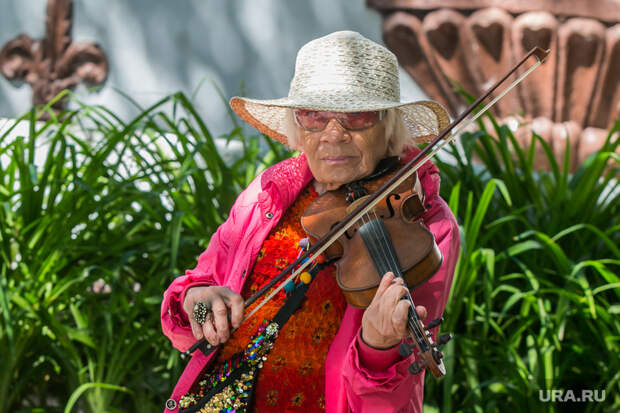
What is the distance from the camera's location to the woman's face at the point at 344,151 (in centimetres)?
170

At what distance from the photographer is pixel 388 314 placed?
1.41 metres

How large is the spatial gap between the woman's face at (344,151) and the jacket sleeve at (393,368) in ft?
0.59

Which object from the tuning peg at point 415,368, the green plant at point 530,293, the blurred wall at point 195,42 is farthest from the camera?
the blurred wall at point 195,42

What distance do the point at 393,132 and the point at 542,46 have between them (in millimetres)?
2029

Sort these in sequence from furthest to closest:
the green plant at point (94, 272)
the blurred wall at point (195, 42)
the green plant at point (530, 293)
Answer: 1. the blurred wall at point (195, 42)
2. the green plant at point (94, 272)
3. the green plant at point (530, 293)

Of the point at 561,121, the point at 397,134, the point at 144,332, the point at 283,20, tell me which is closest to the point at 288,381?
the point at 397,134

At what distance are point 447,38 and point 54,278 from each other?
1.99 m

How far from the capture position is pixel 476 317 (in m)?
2.73

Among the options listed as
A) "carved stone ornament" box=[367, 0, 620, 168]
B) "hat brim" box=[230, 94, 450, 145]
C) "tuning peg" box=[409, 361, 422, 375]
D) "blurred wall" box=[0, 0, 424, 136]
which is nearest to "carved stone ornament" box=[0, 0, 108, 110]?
"blurred wall" box=[0, 0, 424, 136]

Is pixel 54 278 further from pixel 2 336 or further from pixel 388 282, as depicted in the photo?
pixel 388 282

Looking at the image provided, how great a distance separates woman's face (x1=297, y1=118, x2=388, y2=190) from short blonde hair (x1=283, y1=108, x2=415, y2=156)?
22mm

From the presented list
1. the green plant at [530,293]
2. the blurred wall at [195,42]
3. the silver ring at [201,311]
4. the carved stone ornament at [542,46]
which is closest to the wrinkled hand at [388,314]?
the silver ring at [201,311]

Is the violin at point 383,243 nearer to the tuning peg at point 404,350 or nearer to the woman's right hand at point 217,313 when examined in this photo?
the tuning peg at point 404,350

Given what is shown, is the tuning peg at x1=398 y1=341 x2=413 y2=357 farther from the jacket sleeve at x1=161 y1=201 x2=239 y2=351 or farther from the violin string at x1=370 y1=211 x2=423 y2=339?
the jacket sleeve at x1=161 y1=201 x2=239 y2=351
